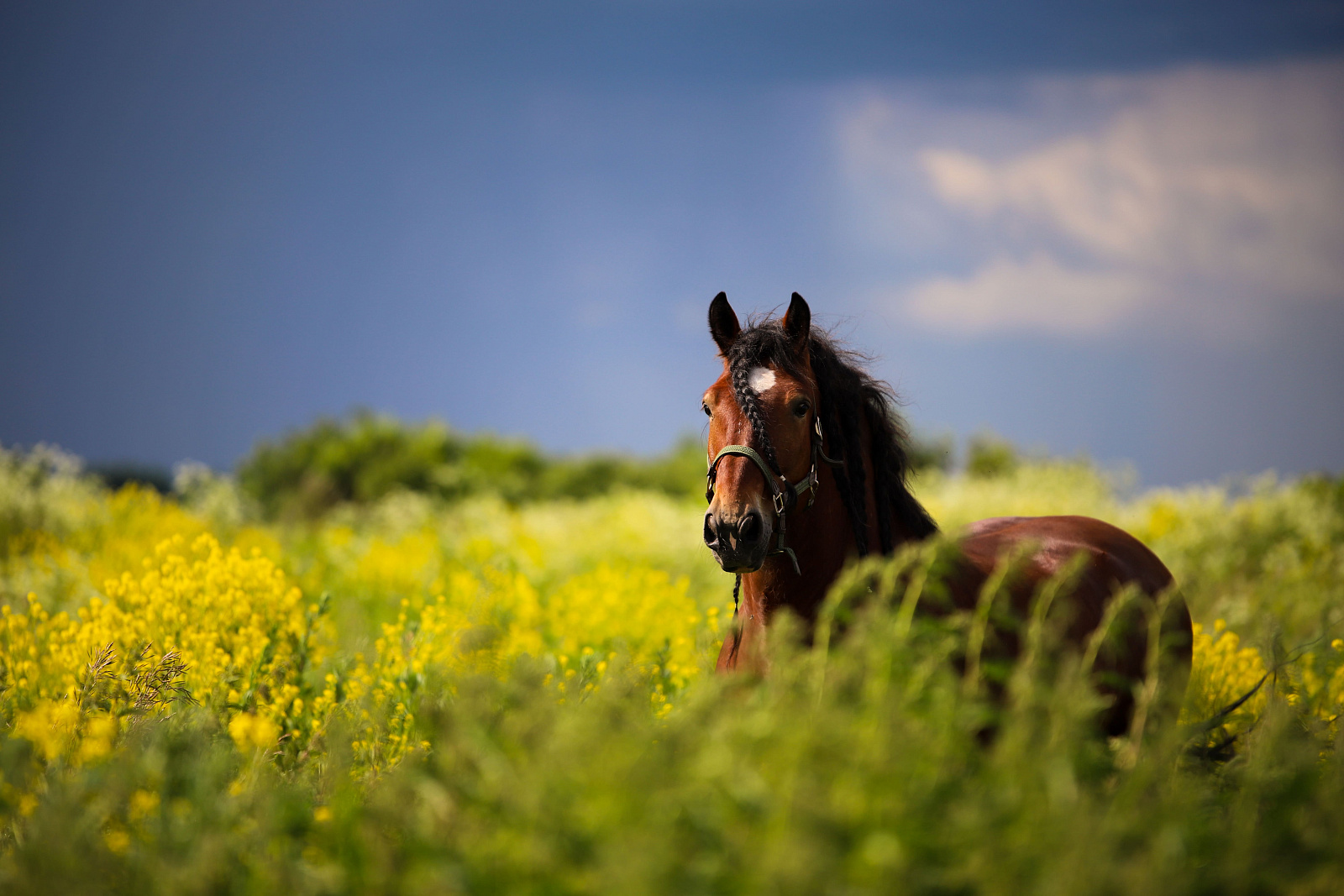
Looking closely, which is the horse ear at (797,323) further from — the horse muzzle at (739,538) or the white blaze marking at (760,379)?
the horse muzzle at (739,538)

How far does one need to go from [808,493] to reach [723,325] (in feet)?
2.33

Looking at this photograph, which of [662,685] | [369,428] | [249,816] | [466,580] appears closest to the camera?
[249,816]

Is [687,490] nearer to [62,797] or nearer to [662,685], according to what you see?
[662,685]

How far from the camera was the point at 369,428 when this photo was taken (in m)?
36.6

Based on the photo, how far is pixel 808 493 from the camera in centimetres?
290

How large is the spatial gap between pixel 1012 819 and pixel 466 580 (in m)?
5.48

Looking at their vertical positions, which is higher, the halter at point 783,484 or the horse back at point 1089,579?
the halter at point 783,484

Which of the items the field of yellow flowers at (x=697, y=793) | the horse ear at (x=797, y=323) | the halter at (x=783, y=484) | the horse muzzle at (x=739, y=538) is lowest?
the field of yellow flowers at (x=697, y=793)

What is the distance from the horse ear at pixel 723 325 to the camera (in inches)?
122

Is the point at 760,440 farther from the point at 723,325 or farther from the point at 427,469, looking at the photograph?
the point at 427,469

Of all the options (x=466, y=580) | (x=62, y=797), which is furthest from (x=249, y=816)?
(x=466, y=580)

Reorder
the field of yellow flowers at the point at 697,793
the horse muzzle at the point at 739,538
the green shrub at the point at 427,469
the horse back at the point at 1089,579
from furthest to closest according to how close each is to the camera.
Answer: the green shrub at the point at 427,469 → the horse back at the point at 1089,579 → the horse muzzle at the point at 739,538 → the field of yellow flowers at the point at 697,793

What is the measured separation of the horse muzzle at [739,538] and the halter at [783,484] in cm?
15

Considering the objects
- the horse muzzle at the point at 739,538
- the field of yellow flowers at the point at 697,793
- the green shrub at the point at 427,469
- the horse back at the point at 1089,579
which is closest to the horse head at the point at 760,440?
the horse muzzle at the point at 739,538
